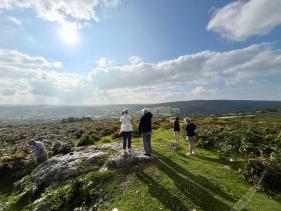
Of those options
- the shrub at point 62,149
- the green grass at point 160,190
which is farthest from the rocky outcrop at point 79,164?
the shrub at point 62,149

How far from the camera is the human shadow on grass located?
12.4 meters

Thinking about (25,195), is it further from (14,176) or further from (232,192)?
(232,192)

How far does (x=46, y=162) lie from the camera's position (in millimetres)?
20422

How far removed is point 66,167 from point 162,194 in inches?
333

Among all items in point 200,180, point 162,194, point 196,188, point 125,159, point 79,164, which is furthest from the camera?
point 79,164

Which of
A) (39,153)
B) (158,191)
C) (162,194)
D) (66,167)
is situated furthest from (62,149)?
(162,194)

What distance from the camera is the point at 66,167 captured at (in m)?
18.5

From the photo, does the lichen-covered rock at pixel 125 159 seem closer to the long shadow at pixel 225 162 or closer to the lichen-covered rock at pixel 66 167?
the lichen-covered rock at pixel 66 167

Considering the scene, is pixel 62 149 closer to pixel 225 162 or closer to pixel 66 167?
pixel 66 167

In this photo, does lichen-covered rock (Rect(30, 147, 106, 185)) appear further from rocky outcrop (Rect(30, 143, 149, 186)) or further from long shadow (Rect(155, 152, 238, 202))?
long shadow (Rect(155, 152, 238, 202))

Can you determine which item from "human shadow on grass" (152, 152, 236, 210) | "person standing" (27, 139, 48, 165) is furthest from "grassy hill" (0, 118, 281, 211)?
"person standing" (27, 139, 48, 165)

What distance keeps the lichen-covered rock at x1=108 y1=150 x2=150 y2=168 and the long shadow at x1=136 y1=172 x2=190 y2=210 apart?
1859mm

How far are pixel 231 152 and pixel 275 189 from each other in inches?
288

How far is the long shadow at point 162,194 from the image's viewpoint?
12.2m
